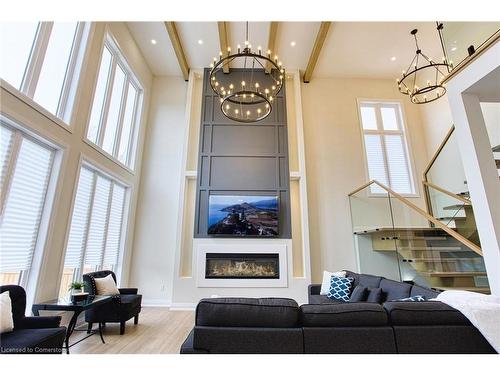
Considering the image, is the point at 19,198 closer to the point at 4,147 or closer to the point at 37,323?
the point at 4,147

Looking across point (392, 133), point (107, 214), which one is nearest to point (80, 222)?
point (107, 214)

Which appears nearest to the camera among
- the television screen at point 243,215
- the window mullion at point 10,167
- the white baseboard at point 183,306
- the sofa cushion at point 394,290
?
the window mullion at point 10,167

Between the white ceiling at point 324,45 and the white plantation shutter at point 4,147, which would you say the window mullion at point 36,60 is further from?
the white ceiling at point 324,45

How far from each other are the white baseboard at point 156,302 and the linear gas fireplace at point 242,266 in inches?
44.8

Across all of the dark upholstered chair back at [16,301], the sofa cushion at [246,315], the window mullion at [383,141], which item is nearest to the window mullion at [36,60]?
the dark upholstered chair back at [16,301]

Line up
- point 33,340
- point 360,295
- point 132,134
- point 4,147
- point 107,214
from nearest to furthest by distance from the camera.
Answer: point 33,340
point 4,147
point 360,295
point 107,214
point 132,134

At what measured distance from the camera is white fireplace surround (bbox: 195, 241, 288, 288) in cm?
566

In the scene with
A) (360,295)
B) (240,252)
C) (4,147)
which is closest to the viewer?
(4,147)

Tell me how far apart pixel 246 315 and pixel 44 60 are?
4363 millimetres

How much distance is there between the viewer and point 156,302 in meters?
5.81

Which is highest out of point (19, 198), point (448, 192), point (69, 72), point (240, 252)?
point (69, 72)

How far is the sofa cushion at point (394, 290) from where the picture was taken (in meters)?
3.07

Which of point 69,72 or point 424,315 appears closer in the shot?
point 424,315
